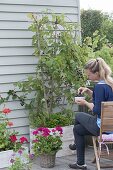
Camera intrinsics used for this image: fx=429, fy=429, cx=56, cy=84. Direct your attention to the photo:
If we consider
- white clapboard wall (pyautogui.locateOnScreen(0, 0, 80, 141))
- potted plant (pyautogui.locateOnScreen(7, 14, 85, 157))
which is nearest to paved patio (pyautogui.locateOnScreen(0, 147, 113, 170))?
potted plant (pyautogui.locateOnScreen(7, 14, 85, 157))

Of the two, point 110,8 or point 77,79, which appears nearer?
point 77,79

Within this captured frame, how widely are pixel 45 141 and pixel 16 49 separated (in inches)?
61.5

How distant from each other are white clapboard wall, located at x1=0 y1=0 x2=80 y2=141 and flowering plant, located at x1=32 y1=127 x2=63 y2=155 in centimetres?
87

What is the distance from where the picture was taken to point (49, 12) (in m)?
6.65

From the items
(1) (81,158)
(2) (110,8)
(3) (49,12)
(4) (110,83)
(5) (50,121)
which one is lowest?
(1) (81,158)

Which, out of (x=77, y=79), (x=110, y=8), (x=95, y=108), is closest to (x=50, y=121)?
(x=77, y=79)

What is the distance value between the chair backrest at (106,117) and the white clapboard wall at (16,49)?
1.77 m

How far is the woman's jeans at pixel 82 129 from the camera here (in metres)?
5.22

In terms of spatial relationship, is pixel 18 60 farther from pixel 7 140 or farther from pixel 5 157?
pixel 5 157

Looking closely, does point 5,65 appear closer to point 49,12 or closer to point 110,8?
point 49,12

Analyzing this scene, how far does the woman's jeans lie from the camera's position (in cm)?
522

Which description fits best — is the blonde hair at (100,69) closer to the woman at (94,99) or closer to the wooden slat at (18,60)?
the woman at (94,99)

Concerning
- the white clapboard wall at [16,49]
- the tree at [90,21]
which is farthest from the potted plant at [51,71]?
the tree at [90,21]

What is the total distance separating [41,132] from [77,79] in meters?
1.04
